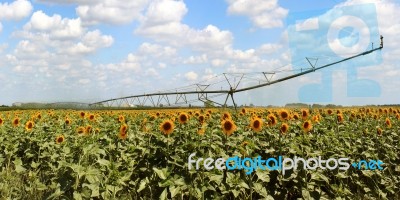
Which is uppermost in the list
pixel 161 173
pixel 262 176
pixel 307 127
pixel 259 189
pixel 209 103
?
pixel 209 103

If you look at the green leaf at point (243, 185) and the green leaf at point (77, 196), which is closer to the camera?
the green leaf at point (77, 196)

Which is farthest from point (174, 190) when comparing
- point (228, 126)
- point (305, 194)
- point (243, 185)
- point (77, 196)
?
point (305, 194)

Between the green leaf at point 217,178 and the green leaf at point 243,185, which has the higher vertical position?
the green leaf at point 217,178

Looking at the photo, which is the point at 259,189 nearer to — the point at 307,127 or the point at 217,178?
the point at 217,178

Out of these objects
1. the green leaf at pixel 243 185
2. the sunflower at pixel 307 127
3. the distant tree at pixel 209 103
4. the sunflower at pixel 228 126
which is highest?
the distant tree at pixel 209 103

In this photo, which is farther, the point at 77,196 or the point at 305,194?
the point at 305,194

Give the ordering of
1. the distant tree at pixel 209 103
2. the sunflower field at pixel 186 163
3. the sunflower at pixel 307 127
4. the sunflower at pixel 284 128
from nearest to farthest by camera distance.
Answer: the sunflower field at pixel 186 163, the sunflower at pixel 284 128, the sunflower at pixel 307 127, the distant tree at pixel 209 103

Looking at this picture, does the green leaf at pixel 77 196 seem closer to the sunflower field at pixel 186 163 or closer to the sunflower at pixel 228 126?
the sunflower field at pixel 186 163

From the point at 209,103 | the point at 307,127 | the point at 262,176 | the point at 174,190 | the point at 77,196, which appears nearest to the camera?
the point at 77,196

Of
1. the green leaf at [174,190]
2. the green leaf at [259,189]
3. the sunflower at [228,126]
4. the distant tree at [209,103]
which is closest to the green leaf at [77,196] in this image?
the green leaf at [174,190]

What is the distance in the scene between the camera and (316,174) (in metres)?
7.09

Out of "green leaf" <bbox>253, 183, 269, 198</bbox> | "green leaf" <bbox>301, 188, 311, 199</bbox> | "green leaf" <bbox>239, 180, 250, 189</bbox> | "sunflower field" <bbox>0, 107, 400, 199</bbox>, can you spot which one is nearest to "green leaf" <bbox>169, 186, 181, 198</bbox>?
"sunflower field" <bbox>0, 107, 400, 199</bbox>

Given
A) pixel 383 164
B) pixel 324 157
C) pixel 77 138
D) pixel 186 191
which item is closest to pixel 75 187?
pixel 186 191

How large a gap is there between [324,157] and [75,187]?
4.52 metres
